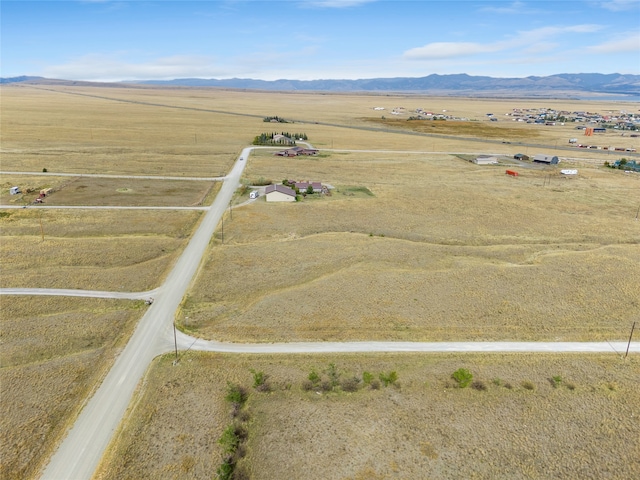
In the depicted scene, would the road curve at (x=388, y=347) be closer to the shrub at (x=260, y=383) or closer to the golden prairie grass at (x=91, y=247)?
the shrub at (x=260, y=383)

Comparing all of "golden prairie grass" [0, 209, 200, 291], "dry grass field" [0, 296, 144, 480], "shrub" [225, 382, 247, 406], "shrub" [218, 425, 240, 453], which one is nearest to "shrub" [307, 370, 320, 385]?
"shrub" [225, 382, 247, 406]

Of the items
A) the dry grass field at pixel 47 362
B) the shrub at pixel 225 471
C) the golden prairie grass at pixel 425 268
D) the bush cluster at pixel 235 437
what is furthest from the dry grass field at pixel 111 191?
the shrub at pixel 225 471

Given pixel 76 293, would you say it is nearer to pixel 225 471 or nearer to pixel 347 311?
pixel 347 311

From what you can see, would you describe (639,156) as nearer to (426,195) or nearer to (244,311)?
(426,195)

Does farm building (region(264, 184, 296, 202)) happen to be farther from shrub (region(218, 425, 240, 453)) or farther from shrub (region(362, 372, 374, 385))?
shrub (region(218, 425, 240, 453))

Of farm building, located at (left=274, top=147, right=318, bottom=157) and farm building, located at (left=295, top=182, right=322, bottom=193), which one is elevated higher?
farm building, located at (left=274, top=147, right=318, bottom=157)

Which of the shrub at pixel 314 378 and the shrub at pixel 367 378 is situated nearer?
the shrub at pixel 314 378

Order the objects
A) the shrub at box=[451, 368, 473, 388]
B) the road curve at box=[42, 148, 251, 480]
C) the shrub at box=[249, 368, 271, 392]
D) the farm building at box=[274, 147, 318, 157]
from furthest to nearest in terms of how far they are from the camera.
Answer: the farm building at box=[274, 147, 318, 157], the shrub at box=[451, 368, 473, 388], the shrub at box=[249, 368, 271, 392], the road curve at box=[42, 148, 251, 480]
